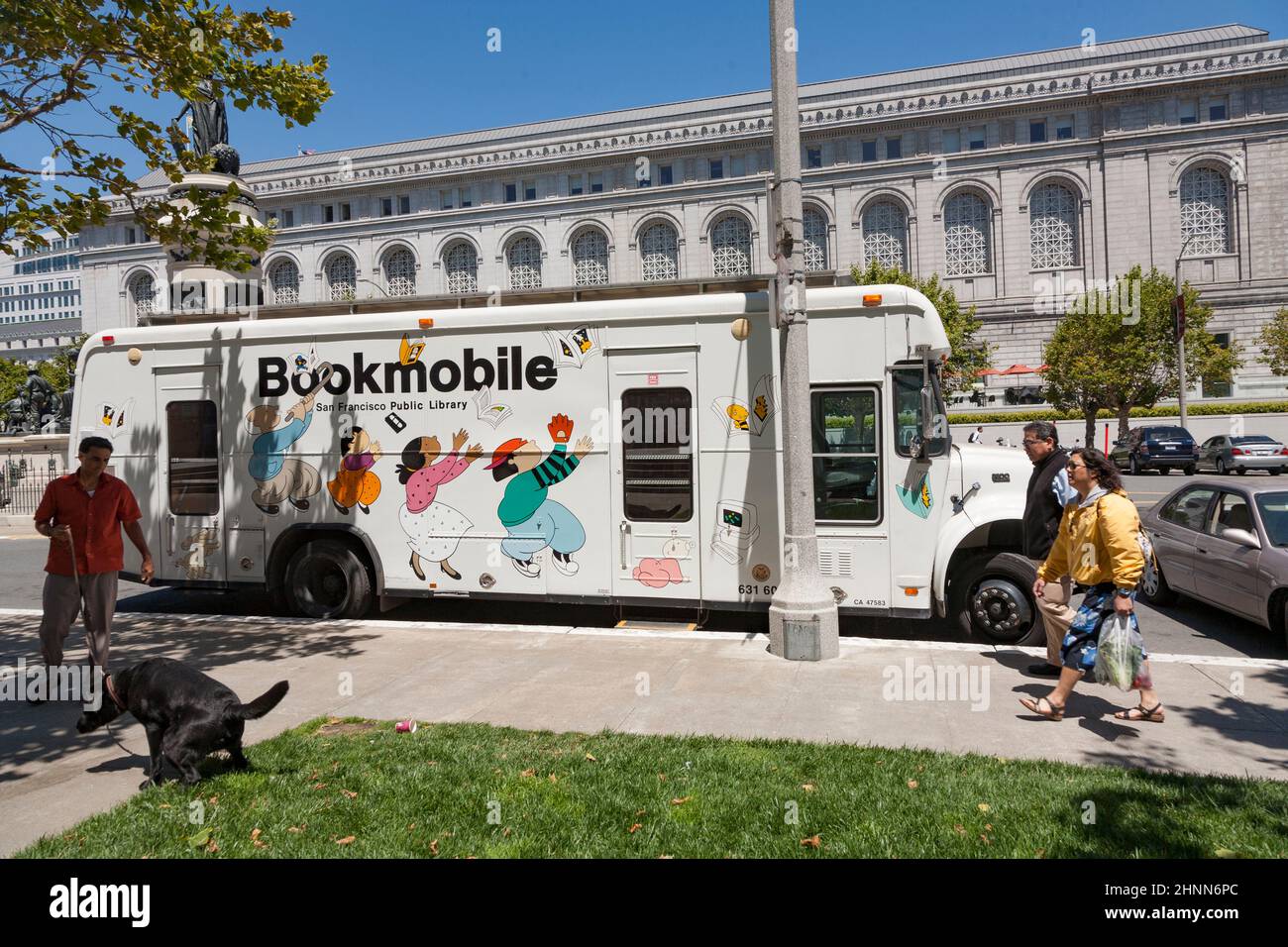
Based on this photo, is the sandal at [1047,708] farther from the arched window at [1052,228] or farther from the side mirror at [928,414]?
the arched window at [1052,228]

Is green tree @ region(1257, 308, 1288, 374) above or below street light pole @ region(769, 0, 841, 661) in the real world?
above

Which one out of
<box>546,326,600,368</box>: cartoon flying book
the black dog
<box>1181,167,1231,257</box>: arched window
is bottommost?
the black dog

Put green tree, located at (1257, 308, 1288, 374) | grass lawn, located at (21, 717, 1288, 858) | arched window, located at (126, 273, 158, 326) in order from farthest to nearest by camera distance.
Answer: arched window, located at (126, 273, 158, 326), green tree, located at (1257, 308, 1288, 374), grass lawn, located at (21, 717, 1288, 858)

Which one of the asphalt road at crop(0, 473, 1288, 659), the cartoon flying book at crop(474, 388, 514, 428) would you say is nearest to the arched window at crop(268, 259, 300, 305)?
the asphalt road at crop(0, 473, 1288, 659)

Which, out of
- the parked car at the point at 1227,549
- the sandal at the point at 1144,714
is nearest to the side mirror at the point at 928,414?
the parked car at the point at 1227,549

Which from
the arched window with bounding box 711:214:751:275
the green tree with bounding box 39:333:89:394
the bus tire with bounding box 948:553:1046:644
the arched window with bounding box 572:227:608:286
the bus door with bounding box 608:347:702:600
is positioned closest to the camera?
the bus tire with bounding box 948:553:1046:644

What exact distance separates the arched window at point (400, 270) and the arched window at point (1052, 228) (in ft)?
167

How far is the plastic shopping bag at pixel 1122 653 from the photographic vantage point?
17.7 ft

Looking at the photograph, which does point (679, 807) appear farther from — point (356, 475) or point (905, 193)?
point (905, 193)

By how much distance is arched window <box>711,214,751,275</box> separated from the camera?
66.4 meters

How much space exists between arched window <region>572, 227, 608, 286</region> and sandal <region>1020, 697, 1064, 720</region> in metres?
66.6

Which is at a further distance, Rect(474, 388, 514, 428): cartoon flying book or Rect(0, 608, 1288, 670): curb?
Rect(474, 388, 514, 428): cartoon flying book

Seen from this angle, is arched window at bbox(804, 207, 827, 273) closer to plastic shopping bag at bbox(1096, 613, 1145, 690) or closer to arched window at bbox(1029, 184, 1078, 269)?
arched window at bbox(1029, 184, 1078, 269)
